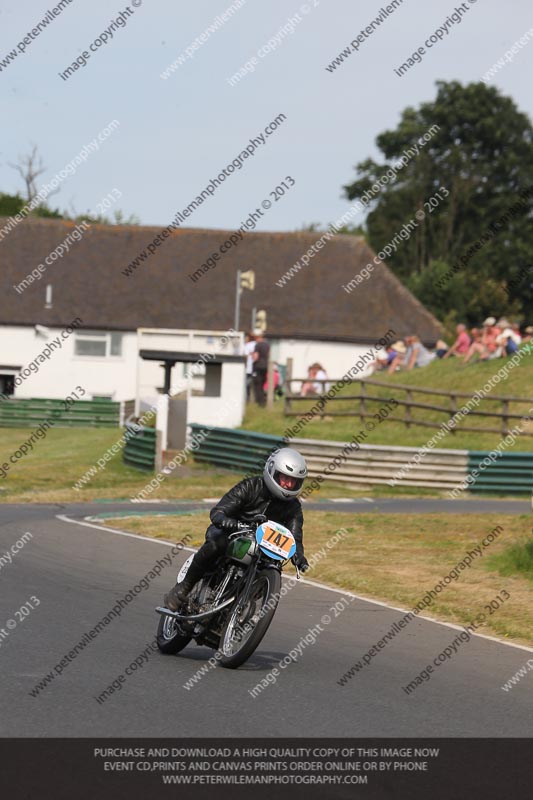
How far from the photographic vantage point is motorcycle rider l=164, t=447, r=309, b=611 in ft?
30.1

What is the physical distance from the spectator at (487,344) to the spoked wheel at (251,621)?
24.3 meters

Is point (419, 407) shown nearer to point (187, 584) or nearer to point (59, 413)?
point (59, 413)

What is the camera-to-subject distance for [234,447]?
2920cm

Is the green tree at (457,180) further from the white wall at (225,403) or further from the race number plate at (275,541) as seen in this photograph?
the race number plate at (275,541)

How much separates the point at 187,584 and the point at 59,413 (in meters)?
38.0

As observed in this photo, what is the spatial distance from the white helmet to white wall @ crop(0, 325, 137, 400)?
44965 millimetres

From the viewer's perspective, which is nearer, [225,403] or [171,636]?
[171,636]

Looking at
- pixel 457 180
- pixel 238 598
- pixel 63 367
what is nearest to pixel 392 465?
pixel 238 598

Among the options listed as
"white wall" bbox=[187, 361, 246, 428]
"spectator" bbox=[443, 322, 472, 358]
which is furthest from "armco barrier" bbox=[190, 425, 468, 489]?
"spectator" bbox=[443, 322, 472, 358]

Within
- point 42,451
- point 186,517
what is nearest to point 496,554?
point 186,517

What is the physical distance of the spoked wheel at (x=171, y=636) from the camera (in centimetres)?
961

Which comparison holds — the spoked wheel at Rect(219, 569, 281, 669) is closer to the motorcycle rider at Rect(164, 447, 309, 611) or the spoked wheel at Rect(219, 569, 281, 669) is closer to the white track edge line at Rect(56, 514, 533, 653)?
the motorcycle rider at Rect(164, 447, 309, 611)
